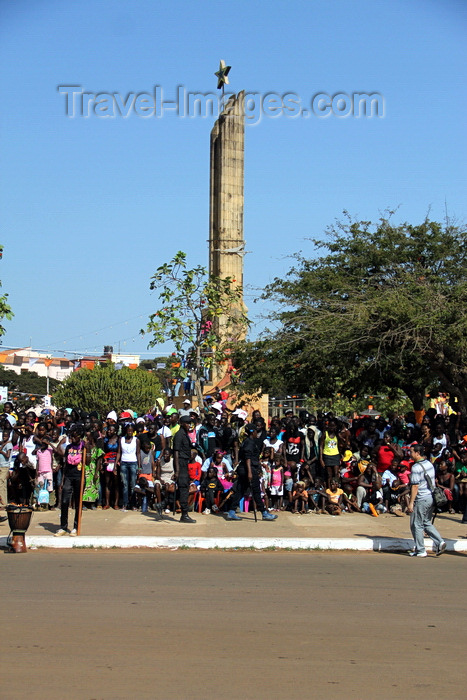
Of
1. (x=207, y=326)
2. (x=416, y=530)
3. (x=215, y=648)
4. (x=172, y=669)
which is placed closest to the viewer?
(x=172, y=669)

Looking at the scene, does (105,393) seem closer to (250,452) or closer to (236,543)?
(250,452)

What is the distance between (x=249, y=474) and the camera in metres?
11.8

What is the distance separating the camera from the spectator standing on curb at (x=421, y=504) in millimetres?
9883

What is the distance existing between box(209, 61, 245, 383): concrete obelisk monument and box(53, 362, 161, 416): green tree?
14.1 metres

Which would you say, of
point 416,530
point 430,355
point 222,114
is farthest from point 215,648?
point 222,114

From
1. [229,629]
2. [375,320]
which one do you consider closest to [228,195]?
[375,320]

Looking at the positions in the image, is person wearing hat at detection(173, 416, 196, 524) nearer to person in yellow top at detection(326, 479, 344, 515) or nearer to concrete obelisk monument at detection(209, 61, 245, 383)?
person in yellow top at detection(326, 479, 344, 515)

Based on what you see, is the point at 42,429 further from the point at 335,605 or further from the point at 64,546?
the point at 335,605

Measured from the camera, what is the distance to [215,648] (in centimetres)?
604

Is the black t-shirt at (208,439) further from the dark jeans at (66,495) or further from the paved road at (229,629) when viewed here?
the paved road at (229,629)

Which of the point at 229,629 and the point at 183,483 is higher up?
the point at 183,483

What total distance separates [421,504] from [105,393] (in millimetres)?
41143

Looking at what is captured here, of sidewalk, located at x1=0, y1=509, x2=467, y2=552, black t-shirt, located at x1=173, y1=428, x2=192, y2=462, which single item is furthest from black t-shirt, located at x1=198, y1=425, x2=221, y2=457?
black t-shirt, located at x1=173, y1=428, x2=192, y2=462

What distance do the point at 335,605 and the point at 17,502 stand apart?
7.09 m
